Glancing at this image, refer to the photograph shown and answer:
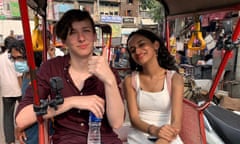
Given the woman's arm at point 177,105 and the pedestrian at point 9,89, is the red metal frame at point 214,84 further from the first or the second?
the pedestrian at point 9,89

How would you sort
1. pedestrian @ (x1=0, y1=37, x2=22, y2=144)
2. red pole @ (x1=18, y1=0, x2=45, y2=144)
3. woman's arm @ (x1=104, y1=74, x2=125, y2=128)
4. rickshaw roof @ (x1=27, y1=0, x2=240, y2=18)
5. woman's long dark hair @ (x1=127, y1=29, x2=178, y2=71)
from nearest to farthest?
red pole @ (x1=18, y1=0, x2=45, y2=144) → woman's arm @ (x1=104, y1=74, x2=125, y2=128) → rickshaw roof @ (x1=27, y1=0, x2=240, y2=18) → woman's long dark hair @ (x1=127, y1=29, x2=178, y2=71) → pedestrian @ (x1=0, y1=37, x2=22, y2=144)

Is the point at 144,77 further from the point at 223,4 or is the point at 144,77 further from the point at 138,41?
the point at 223,4

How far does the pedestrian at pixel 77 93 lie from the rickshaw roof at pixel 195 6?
961mm

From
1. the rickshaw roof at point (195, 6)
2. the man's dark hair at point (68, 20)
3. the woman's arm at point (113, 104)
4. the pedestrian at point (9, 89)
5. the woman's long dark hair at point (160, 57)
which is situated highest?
the rickshaw roof at point (195, 6)

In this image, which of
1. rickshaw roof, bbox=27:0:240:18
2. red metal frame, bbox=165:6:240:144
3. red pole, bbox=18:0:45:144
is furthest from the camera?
rickshaw roof, bbox=27:0:240:18

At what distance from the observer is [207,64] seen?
7.64m

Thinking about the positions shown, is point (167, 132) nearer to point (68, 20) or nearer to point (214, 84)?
point (214, 84)

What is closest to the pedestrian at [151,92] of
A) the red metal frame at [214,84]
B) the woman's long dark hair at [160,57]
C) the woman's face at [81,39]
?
the woman's long dark hair at [160,57]

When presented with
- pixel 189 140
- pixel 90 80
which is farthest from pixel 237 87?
pixel 90 80

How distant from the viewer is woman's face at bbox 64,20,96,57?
5.56 ft

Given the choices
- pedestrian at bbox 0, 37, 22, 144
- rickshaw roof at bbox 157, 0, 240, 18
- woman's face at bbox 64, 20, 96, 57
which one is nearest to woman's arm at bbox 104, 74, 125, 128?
woman's face at bbox 64, 20, 96, 57

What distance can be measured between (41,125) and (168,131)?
33.6 inches

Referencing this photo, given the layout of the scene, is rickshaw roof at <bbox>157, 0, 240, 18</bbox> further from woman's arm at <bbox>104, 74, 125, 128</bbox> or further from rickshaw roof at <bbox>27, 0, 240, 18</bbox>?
woman's arm at <bbox>104, 74, 125, 128</bbox>

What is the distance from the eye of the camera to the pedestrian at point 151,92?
2094 mm
